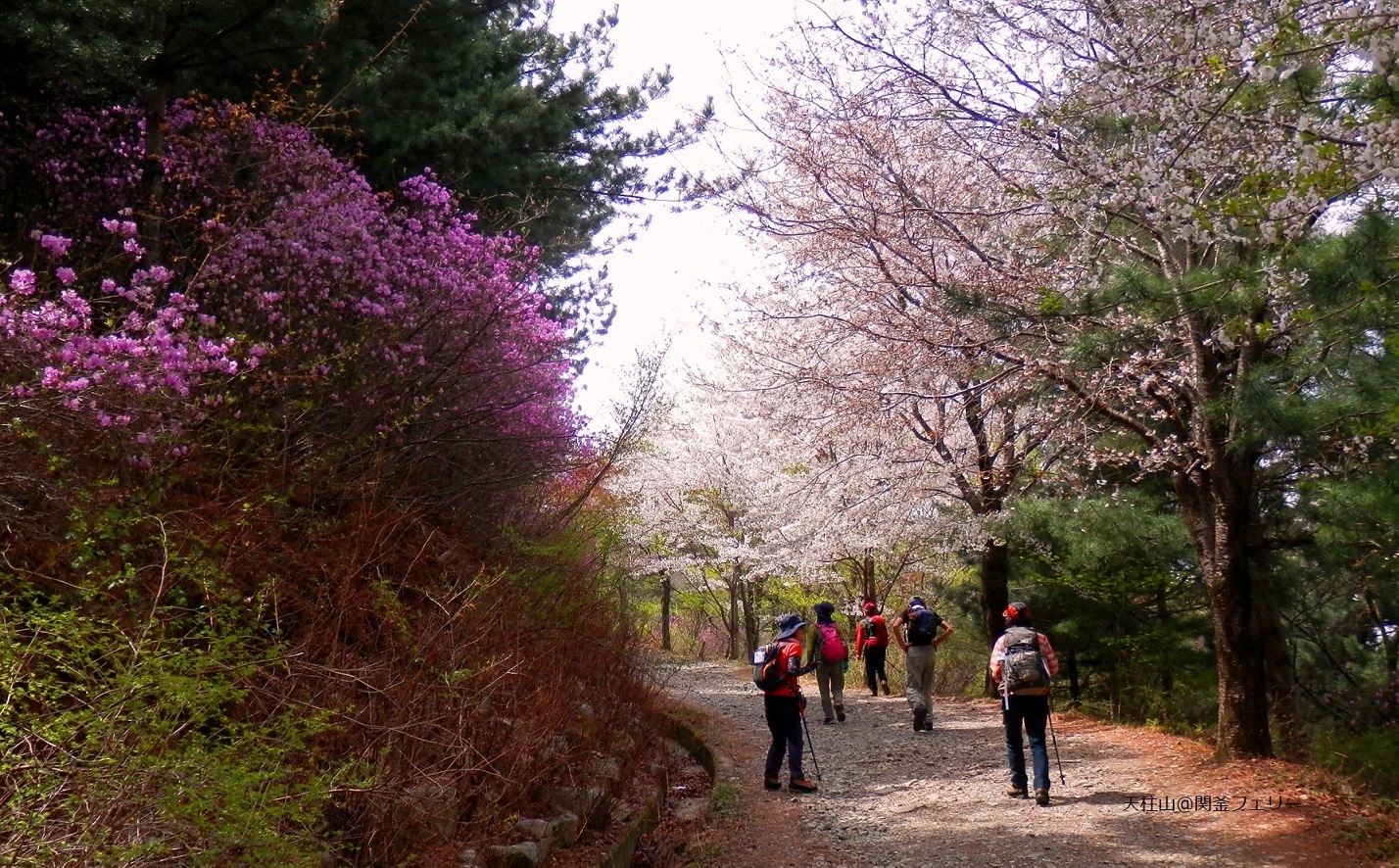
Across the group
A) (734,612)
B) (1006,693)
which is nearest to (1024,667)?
(1006,693)

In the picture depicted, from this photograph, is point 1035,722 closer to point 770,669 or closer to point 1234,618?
point 770,669

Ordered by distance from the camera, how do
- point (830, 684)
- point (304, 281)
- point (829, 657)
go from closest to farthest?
point (304, 281) → point (829, 657) → point (830, 684)

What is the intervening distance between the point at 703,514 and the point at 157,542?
24.3 meters

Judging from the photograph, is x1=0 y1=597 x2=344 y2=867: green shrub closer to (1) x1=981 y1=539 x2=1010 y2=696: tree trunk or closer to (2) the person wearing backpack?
(2) the person wearing backpack

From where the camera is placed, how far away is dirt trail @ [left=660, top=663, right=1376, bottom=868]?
6.65 metres

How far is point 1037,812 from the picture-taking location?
7789 mm

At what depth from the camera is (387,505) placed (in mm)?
6426

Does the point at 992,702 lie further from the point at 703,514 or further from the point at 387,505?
the point at 703,514

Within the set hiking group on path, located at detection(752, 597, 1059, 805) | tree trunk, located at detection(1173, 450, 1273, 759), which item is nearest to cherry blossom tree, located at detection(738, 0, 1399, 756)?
tree trunk, located at detection(1173, 450, 1273, 759)

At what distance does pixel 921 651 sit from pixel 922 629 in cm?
29

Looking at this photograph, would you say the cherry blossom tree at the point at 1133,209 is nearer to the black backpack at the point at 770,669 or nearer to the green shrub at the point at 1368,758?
the green shrub at the point at 1368,758

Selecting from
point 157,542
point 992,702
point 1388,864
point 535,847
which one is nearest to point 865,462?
point 992,702

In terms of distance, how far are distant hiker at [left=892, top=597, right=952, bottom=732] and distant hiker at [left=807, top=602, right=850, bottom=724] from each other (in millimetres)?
910

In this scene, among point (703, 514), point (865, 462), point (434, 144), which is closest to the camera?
point (434, 144)
